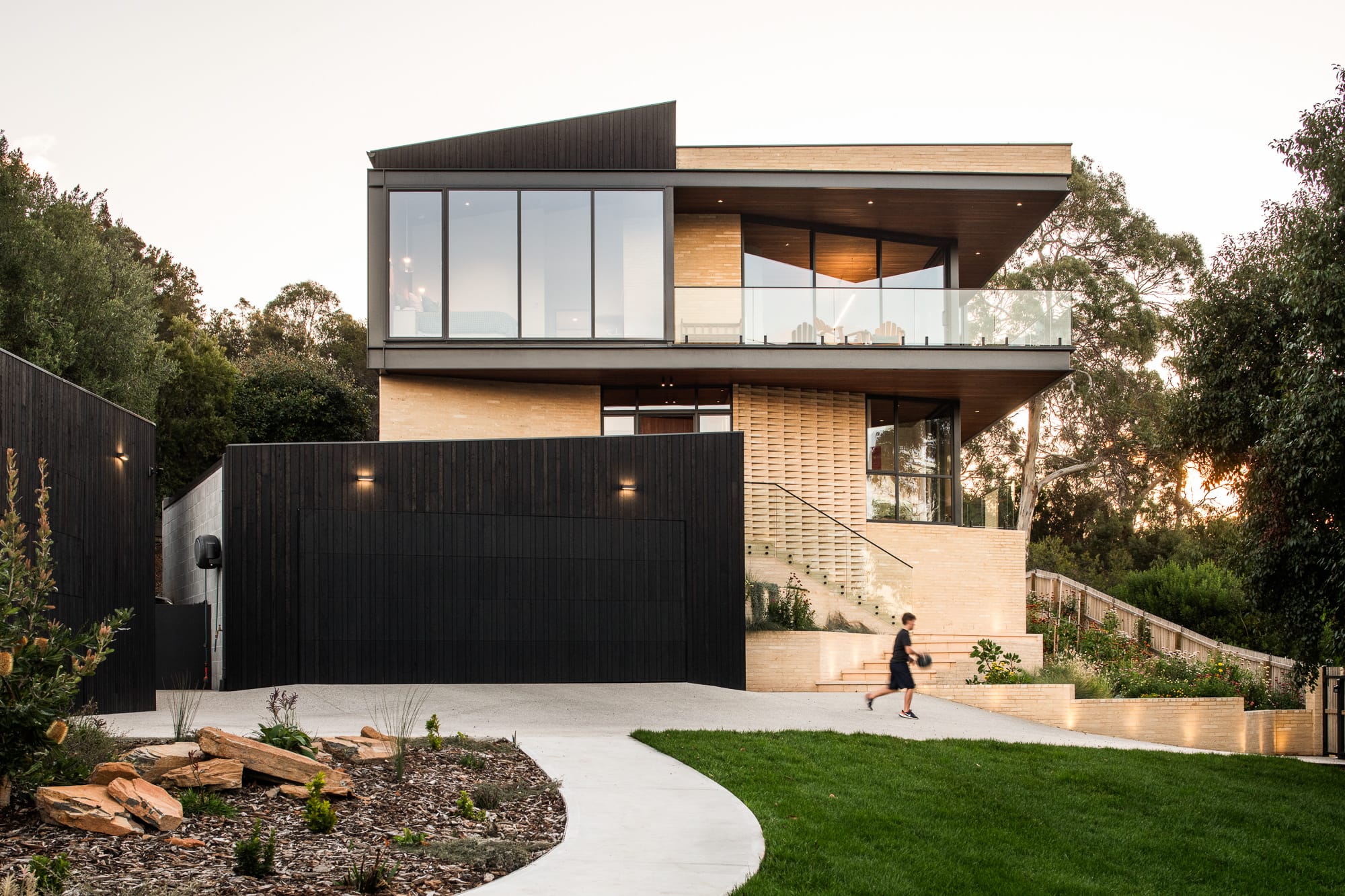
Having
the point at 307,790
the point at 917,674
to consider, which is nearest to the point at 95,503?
the point at 307,790

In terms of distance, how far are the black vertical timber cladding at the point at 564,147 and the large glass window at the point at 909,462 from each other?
6.80 m

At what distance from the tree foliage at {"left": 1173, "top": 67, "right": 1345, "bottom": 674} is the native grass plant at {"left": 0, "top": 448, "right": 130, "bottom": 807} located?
10.6m

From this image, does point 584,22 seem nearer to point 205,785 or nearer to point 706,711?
point 706,711

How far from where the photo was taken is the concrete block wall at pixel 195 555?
52.3ft

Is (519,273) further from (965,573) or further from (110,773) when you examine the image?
(110,773)

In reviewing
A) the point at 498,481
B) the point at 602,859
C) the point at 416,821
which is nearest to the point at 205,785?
the point at 416,821

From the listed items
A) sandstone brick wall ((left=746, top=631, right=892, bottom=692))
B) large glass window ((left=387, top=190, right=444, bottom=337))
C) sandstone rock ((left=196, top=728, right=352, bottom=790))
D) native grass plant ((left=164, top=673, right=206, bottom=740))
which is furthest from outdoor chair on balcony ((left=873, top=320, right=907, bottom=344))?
sandstone rock ((left=196, top=728, right=352, bottom=790))

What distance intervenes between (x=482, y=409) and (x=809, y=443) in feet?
20.9

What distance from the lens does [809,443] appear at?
21.5 metres

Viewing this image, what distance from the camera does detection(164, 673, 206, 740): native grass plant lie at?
29.1ft

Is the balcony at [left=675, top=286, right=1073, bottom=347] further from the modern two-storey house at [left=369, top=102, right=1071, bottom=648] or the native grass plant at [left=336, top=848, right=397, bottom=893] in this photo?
the native grass plant at [left=336, top=848, right=397, bottom=893]

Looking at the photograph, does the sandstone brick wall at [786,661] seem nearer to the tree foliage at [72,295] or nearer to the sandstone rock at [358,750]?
the sandstone rock at [358,750]

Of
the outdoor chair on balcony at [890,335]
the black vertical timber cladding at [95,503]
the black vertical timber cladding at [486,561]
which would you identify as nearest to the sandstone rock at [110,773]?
the black vertical timber cladding at [95,503]

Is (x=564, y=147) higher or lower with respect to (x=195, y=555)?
higher
